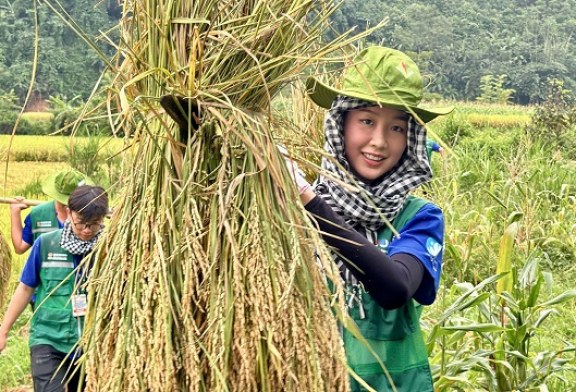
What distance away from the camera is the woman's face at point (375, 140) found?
7.29ft

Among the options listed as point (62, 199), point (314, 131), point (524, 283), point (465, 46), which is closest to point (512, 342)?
point (524, 283)

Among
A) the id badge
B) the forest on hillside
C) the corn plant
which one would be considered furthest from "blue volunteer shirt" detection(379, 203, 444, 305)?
the forest on hillside

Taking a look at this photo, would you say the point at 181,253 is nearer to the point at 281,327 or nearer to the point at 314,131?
the point at 281,327

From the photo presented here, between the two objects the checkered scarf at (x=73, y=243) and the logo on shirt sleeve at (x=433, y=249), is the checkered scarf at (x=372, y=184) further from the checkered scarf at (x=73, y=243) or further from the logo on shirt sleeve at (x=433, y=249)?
the checkered scarf at (x=73, y=243)

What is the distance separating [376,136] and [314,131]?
956 mm

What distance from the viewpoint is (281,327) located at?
Answer: 160cm

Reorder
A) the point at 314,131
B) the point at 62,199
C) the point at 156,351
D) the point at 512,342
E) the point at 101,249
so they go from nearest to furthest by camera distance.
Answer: the point at 156,351 → the point at 101,249 → the point at 314,131 → the point at 512,342 → the point at 62,199

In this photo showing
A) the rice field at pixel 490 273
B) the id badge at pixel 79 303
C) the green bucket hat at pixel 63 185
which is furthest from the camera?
the green bucket hat at pixel 63 185

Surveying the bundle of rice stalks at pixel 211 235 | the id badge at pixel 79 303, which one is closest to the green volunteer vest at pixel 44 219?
the id badge at pixel 79 303

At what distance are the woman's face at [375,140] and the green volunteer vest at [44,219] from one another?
104 inches

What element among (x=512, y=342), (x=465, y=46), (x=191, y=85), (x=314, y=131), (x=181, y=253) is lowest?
(x=512, y=342)

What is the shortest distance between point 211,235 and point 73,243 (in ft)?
7.37

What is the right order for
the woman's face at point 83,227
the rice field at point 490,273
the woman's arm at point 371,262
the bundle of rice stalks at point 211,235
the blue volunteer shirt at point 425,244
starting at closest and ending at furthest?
the bundle of rice stalks at point 211,235, the woman's arm at point 371,262, the blue volunteer shirt at point 425,244, the rice field at point 490,273, the woman's face at point 83,227

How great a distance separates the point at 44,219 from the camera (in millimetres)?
4633
